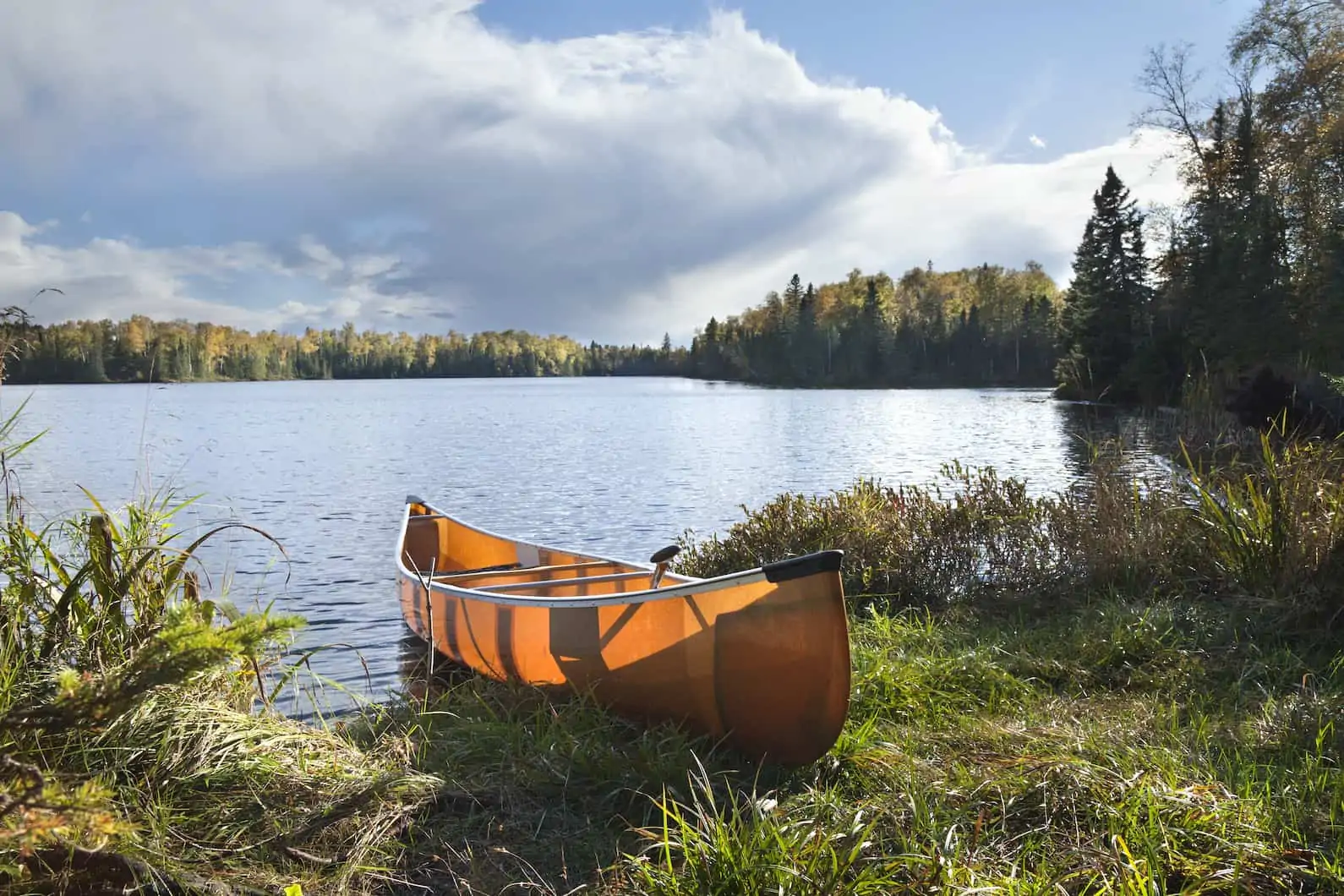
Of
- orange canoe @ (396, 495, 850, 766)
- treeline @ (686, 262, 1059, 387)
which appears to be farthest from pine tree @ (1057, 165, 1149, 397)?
orange canoe @ (396, 495, 850, 766)

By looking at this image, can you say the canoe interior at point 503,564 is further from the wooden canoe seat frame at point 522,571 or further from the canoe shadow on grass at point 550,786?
the canoe shadow on grass at point 550,786

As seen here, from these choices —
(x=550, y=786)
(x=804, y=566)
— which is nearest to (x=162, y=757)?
(x=550, y=786)

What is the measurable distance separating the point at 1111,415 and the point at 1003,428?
731 centimetres

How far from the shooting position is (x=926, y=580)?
807 cm

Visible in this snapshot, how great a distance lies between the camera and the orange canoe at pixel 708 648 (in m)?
4.58

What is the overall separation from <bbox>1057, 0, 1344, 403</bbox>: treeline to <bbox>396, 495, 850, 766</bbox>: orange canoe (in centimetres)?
1924

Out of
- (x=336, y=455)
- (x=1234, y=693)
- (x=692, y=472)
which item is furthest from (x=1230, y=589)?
(x=336, y=455)

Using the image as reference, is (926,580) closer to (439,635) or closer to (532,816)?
(439,635)

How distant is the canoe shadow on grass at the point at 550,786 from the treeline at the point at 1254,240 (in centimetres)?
1992

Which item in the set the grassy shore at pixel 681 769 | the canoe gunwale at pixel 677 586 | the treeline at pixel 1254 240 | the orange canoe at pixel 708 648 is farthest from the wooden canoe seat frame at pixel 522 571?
the treeline at pixel 1254 240

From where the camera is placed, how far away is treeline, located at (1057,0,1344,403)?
27688 millimetres

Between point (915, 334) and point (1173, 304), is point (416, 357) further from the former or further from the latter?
point (1173, 304)

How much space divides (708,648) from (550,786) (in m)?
1.21

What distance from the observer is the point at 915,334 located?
92250mm
